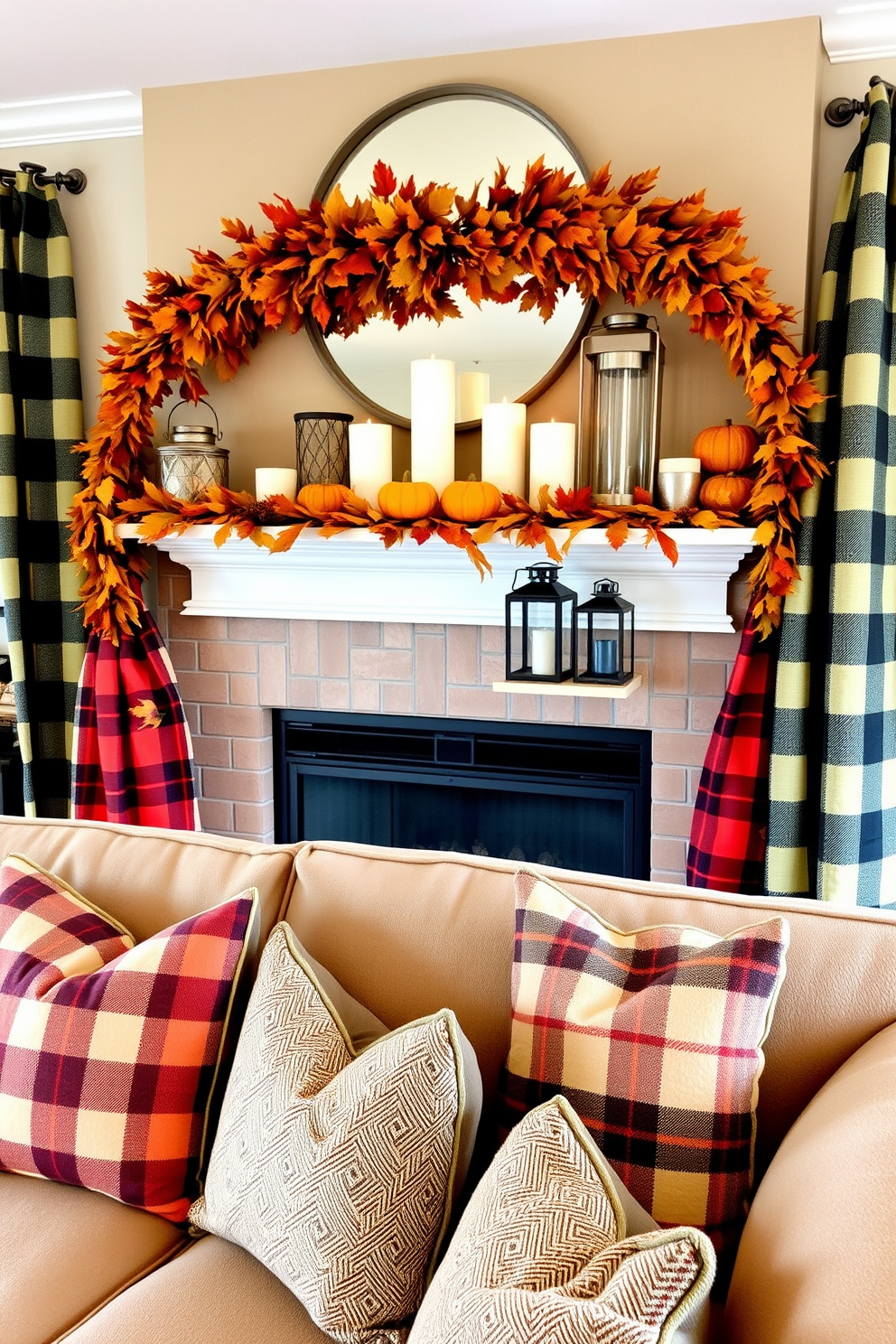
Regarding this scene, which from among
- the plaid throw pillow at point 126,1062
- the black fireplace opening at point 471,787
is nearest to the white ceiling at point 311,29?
the black fireplace opening at point 471,787

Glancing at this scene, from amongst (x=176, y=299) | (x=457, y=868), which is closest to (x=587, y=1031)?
(x=457, y=868)

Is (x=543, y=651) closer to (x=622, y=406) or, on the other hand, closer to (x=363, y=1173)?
(x=622, y=406)

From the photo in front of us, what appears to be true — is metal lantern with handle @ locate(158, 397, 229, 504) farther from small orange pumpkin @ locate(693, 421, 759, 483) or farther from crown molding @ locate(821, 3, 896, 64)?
crown molding @ locate(821, 3, 896, 64)

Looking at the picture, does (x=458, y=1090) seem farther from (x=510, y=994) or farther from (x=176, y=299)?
(x=176, y=299)

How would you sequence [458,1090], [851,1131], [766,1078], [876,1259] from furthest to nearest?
[766,1078] → [458,1090] → [851,1131] → [876,1259]

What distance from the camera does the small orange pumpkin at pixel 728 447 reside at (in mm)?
2164

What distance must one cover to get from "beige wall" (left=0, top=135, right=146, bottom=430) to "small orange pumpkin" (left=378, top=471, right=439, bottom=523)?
3.33 feet

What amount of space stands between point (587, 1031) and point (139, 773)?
1.81 meters

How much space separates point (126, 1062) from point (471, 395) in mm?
1704

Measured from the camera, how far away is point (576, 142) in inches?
90.4

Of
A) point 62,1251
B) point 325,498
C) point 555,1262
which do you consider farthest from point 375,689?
point 555,1262

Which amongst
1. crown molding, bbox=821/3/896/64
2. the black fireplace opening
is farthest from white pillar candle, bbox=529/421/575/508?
crown molding, bbox=821/3/896/64

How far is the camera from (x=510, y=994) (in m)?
1.23

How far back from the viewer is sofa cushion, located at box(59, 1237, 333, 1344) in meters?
1.04
